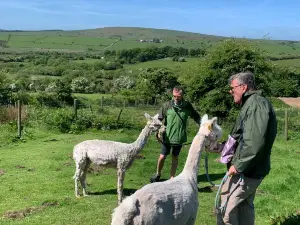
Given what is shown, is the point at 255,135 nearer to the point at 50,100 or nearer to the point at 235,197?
the point at 235,197

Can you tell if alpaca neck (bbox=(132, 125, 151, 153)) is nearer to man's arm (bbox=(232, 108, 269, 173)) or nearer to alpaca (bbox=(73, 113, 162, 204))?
alpaca (bbox=(73, 113, 162, 204))

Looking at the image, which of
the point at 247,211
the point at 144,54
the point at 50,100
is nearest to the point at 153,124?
the point at 247,211

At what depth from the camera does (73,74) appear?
7769cm

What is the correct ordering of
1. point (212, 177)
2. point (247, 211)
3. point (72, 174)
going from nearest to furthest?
1. point (247, 211)
2. point (72, 174)
3. point (212, 177)

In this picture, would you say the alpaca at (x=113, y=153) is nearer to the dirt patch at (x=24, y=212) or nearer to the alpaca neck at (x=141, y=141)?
the alpaca neck at (x=141, y=141)

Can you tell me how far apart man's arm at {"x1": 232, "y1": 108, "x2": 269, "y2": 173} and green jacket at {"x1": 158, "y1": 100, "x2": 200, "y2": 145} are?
5.06m

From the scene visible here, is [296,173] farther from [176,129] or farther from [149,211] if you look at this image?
[149,211]

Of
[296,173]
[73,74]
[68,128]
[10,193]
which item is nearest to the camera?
[10,193]

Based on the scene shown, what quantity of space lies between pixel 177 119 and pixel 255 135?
17.4ft

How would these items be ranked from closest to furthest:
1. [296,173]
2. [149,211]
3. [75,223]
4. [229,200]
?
[149,211] → [229,200] → [75,223] → [296,173]

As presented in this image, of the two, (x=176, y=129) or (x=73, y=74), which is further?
(x=73, y=74)

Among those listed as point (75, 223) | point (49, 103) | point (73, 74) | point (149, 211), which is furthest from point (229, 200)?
point (73, 74)

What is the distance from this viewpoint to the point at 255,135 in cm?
511

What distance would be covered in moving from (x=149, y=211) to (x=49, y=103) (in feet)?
97.1
